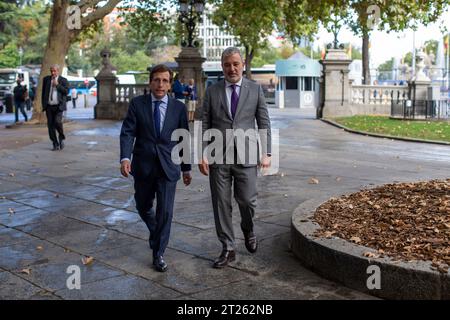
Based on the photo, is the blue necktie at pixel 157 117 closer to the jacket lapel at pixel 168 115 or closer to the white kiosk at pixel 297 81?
the jacket lapel at pixel 168 115

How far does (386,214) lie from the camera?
5.96m

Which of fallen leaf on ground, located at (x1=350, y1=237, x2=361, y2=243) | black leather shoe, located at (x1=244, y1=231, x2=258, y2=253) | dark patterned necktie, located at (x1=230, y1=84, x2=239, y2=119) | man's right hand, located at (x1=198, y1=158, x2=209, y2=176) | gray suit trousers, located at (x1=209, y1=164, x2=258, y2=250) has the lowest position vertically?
black leather shoe, located at (x1=244, y1=231, x2=258, y2=253)

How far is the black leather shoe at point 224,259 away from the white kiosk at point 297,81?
3856 centimetres

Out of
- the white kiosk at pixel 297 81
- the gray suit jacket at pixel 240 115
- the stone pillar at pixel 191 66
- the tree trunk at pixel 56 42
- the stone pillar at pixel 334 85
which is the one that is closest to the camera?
the gray suit jacket at pixel 240 115

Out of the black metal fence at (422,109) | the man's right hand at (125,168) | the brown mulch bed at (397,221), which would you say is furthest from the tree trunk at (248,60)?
the man's right hand at (125,168)

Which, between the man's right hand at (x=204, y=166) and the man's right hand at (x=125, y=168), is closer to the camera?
the man's right hand at (x=125, y=168)

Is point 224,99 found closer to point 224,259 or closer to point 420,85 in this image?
point 224,259

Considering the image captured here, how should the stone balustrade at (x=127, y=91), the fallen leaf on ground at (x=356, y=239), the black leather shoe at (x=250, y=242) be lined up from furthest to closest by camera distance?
the stone balustrade at (x=127, y=91)
the black leather shoe at (x=250, y=242)
the fallen leaf on ground at (x=356, y=239)

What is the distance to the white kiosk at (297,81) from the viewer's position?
43.4 metres

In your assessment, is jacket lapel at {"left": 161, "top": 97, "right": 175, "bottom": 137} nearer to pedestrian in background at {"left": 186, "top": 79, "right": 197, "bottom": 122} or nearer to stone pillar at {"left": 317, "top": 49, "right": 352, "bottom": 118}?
pedestrian in background at {"left": 186, "top": 79, "right": 197, "bottom": 122}

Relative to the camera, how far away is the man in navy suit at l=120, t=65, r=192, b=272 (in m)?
5.39

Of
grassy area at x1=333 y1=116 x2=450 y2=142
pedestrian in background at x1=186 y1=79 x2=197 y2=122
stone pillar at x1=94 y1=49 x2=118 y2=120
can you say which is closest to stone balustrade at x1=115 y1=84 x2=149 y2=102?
stone pillar at x1=94 y1=49 x2=118 y2=120

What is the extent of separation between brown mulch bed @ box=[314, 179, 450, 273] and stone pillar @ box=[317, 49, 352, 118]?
70.8 feet

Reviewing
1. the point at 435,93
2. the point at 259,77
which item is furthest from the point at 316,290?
the point at 259,77
